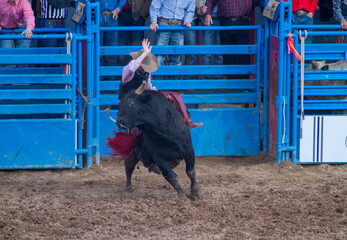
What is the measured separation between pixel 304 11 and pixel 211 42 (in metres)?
1.46

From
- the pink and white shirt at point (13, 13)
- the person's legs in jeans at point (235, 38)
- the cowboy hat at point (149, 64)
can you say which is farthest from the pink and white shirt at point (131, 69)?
the person's legs in jeans at point (235, 38)

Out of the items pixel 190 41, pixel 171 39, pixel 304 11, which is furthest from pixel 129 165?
pixel 304 11

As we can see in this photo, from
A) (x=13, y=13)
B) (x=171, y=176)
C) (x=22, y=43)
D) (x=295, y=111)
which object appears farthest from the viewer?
(x=22, y=43)

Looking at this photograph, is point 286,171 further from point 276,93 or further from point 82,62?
point 82,62

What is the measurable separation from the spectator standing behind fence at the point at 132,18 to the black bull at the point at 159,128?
264 centimetres

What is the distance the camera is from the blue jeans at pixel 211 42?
8844 millimetres

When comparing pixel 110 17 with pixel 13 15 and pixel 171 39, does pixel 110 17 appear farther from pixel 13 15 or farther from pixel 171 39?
pixel 13 15

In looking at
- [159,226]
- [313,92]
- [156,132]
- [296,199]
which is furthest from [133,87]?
[313,92]

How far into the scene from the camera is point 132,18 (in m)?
9.19

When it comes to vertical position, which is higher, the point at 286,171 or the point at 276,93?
the point at 276,93

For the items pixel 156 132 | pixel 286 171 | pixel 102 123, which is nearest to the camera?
pixel 156 132

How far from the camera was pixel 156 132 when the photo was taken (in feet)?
21.1

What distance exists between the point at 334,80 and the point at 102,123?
3.30 m

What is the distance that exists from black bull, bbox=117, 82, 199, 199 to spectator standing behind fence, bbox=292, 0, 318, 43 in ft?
10.6
